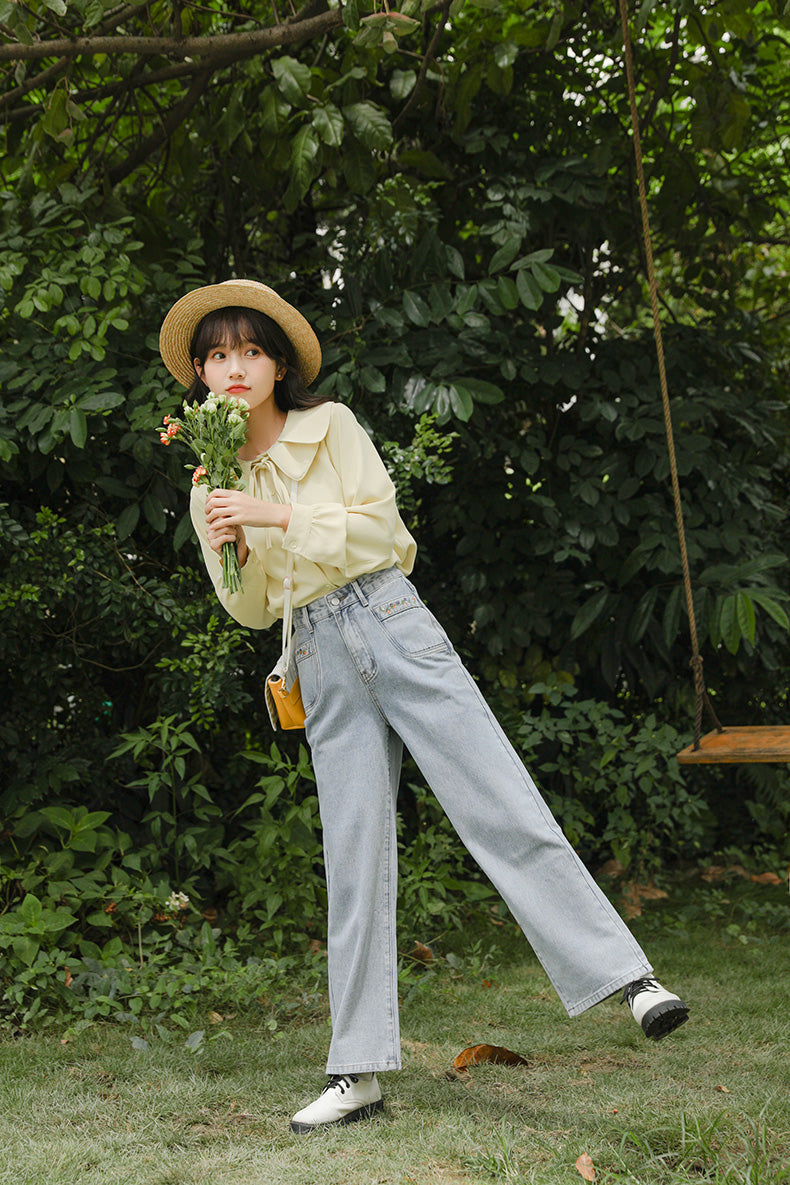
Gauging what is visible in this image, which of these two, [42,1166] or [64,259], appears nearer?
[42,1166]

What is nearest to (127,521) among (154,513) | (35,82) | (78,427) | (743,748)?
(154,513)

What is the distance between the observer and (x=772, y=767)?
15.0 ft

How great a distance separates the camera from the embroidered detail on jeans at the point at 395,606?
2.10 meters

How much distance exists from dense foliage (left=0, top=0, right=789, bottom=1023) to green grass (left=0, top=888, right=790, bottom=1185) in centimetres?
48

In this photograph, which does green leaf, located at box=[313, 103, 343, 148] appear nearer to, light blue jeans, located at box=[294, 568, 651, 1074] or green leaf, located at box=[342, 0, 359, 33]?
green leaf, located at box=[342, 0, 359, 33]

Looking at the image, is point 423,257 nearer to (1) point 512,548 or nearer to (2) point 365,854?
(1) point 512,548

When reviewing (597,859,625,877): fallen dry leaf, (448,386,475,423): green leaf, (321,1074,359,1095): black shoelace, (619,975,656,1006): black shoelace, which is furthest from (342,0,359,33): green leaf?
(597,859,625,877): fallen dry leaf

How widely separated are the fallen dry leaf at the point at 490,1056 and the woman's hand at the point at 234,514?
1.30m

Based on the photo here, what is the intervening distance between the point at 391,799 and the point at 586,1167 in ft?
2.41

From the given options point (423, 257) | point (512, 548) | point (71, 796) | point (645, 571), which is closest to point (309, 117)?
point (423, 257)

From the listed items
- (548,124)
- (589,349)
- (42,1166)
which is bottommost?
(42,1166)

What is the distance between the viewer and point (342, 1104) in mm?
2064

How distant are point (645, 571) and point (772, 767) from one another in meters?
1.12

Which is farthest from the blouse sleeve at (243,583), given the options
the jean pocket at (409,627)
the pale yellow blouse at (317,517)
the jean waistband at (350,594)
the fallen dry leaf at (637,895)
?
the fallen dry leaf at (637,895)
